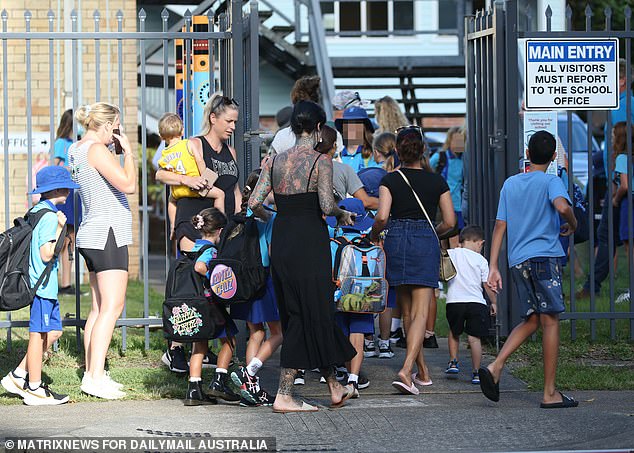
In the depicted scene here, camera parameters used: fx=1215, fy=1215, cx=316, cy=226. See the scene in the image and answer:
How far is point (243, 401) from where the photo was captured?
763 centimetres

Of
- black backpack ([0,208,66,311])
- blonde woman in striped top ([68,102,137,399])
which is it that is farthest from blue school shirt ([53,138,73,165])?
black backpack ([0,208,66,311])

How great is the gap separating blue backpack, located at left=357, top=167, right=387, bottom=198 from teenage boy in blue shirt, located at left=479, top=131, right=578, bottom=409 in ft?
4.81

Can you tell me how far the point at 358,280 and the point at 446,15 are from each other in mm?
19552

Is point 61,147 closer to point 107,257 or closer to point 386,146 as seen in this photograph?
point 386,146

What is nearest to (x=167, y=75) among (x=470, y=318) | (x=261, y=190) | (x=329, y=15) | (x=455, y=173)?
(x=261, y=190)

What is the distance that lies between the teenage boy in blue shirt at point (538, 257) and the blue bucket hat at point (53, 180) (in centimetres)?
274

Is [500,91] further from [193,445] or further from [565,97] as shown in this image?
[193,445]

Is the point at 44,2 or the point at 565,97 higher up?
the point at 44,2

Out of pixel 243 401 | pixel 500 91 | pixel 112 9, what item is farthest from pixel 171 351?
pixel 112 9

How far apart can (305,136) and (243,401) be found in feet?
5.60

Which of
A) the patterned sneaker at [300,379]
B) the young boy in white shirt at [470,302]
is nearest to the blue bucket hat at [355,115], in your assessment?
the young boy in white shirt at [470,302]

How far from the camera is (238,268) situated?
294 inches

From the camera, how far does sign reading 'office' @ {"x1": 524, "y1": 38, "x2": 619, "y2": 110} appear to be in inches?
363

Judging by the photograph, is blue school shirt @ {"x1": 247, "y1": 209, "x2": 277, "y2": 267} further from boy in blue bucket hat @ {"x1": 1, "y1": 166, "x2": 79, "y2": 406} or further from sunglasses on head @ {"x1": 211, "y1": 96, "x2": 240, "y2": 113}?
boy in blue bucket hat @ {"x1": 1, "y1": 166, "x2": 79, "y2": 406}
